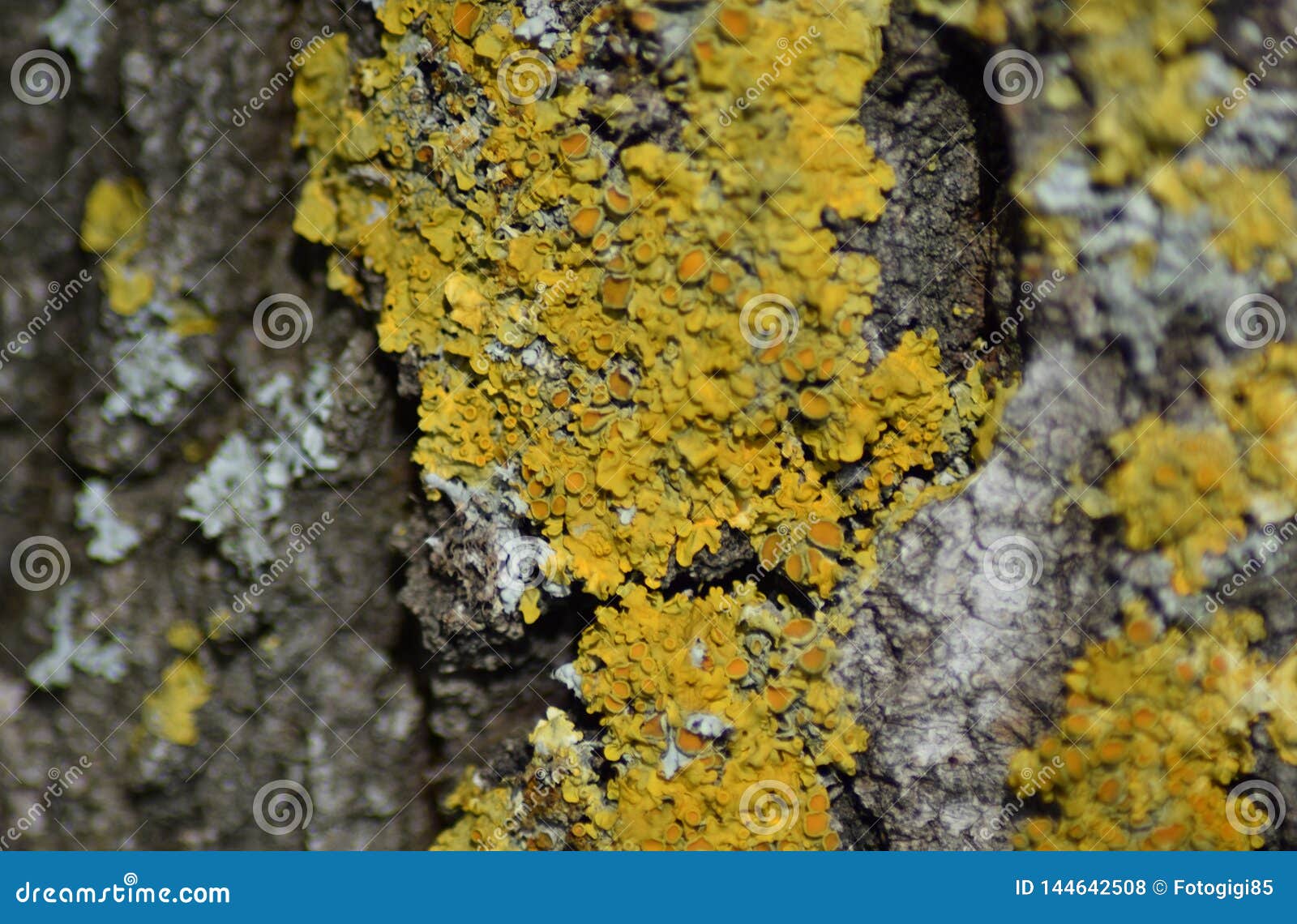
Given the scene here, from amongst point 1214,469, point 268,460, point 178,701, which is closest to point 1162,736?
point 1214,469

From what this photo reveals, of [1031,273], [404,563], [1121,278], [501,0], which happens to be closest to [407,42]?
[501,0]

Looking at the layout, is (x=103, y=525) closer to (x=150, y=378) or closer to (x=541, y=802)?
(x=150, y=378)

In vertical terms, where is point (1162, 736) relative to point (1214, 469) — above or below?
below

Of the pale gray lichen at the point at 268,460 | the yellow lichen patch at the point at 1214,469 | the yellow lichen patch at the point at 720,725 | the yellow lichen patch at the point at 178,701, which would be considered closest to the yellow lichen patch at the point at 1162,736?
the yellow lichen patch at the point at 1214,469

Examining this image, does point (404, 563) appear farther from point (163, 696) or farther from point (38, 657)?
point (38, 657)

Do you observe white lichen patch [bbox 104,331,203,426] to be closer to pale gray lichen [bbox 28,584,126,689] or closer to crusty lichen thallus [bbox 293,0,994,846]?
crusty lichen thallus [bbox 293,0,994,846]

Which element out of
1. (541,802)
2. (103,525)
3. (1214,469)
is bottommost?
(103,525)

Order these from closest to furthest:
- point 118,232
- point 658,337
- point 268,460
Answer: point 658,337 → point 118,232 → point 268,460
